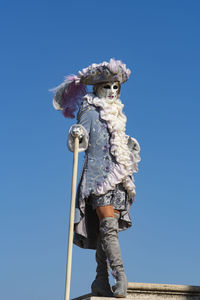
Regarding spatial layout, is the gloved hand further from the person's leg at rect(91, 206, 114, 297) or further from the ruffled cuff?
the person's leg at rect(91, 206, 114, 297)

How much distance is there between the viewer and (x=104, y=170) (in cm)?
570

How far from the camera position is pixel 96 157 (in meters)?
5.76

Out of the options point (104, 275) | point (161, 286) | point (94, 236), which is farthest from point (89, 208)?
point (161, 286)

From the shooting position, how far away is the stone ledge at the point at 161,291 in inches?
234

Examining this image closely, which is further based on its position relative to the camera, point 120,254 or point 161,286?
point 161,286

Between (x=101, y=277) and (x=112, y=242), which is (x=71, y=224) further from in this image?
(x=101, y=277)

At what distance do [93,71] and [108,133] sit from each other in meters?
0.68

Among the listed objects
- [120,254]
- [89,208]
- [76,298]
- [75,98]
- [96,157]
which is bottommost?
[76,298]

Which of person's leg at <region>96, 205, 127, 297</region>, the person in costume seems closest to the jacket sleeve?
the person in costume

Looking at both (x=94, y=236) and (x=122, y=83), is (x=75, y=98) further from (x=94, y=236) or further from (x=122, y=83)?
(x=94, y=236)

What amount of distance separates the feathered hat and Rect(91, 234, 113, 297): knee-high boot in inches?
59.6

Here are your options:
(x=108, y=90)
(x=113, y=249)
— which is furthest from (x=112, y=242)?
(x=108, y=90)

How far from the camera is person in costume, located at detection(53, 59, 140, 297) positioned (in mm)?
5566

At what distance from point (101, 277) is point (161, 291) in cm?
70
